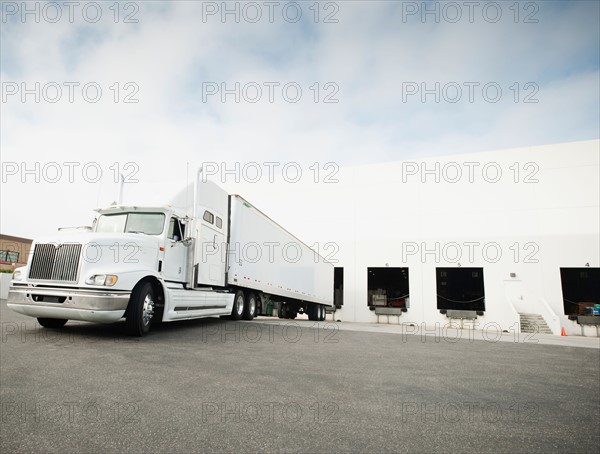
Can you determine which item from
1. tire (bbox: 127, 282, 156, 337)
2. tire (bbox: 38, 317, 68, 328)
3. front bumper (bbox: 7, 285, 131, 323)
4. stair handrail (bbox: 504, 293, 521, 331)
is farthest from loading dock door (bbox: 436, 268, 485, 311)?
front bumper (bbox: 7, 285, 131, 323)

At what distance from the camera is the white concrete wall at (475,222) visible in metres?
21.8

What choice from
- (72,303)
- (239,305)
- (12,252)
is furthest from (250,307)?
(12,252)

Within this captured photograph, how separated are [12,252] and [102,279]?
3354 cm

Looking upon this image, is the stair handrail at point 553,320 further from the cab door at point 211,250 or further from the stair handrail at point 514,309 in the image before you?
the cab door at point 211,250

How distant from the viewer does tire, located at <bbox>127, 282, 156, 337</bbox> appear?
22.9 feet

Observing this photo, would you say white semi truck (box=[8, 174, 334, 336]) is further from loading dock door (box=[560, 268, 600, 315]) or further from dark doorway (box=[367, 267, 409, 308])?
loading dock door (box=[560, 268, 600, 315])

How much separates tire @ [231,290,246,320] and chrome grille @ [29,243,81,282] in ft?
18.1

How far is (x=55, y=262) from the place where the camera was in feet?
22.6

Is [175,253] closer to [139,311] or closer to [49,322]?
[139,311]

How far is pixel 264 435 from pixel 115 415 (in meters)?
1.27

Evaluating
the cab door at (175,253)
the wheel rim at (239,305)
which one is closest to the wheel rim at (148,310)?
the cab door at (175,253)

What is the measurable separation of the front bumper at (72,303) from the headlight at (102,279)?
0.46ft

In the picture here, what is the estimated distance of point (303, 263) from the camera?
682 inches

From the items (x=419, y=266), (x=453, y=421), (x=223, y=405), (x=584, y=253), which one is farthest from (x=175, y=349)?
(x=584, y=253)
